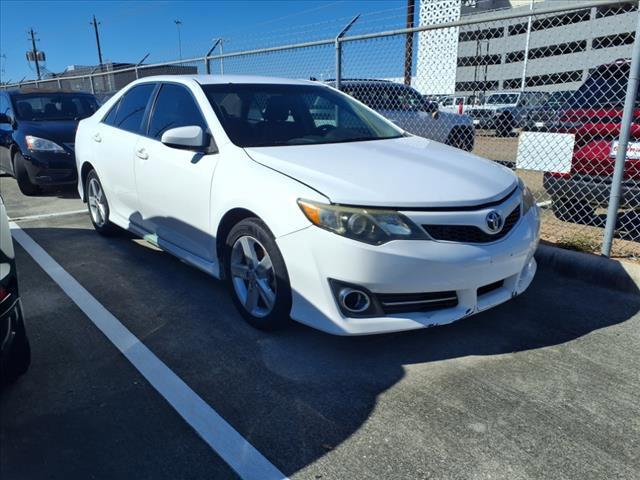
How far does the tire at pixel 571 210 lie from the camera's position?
5.31 m

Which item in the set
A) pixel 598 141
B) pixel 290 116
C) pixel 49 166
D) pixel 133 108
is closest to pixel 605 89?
pixel 598 141

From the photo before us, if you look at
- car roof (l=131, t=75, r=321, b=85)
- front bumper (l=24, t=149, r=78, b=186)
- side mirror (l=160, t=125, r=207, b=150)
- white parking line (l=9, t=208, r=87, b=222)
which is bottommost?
white parking line (l=9, t=208, r=87, b=222)

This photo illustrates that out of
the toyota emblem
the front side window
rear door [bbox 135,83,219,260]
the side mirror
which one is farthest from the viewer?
the front side window

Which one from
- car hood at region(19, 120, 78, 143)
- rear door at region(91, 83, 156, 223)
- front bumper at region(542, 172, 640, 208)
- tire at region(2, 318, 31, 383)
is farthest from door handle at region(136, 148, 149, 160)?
car hood at region(19, 120, 78, 143)

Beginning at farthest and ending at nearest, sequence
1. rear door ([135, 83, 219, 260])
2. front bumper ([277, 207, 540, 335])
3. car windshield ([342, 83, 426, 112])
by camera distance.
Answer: car windshield ([342, 83, 426, 112]), rear door ([135, 83, 219, 260]), front bumper ([277, 207, 540, 335])

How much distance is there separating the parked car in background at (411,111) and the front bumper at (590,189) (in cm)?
397

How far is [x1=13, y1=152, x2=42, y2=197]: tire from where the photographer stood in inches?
306

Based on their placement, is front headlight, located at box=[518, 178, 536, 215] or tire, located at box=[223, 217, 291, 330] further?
front headlight, located at box=[518, 178, 536, 215]

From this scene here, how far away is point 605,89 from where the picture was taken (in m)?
4.91

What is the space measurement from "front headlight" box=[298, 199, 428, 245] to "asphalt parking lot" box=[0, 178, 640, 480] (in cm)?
76

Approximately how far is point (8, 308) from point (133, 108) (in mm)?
2863

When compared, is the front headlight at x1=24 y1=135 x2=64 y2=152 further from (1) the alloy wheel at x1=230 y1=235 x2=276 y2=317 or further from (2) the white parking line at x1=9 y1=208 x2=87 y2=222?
(1) the alloy wheel at x1=230 y1=235 x2=276 y2=317

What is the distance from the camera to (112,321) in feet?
11.7

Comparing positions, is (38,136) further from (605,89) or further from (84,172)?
(605,89)
